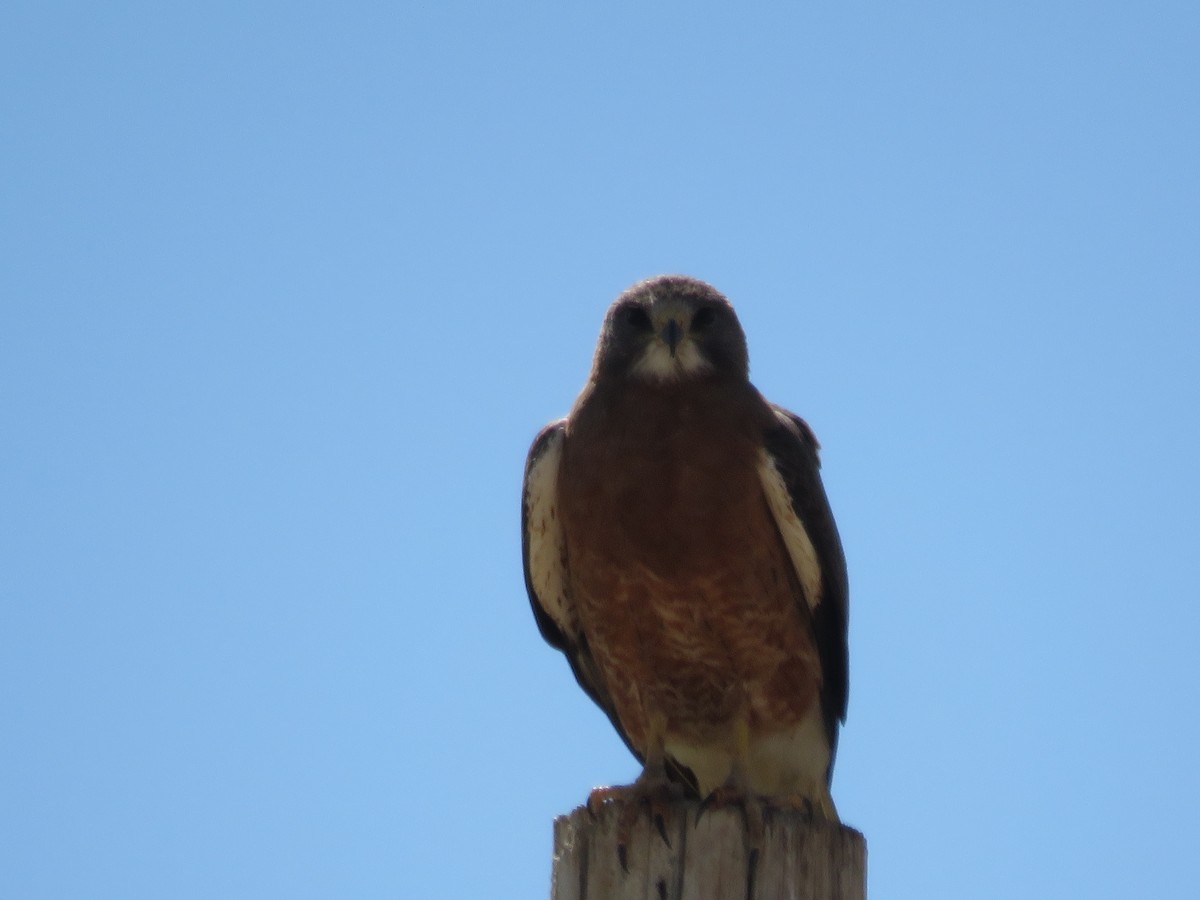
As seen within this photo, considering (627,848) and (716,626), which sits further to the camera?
(716,626)

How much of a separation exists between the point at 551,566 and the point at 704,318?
4.42 feet

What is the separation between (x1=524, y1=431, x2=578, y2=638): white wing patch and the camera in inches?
273

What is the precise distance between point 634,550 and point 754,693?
2.74ft

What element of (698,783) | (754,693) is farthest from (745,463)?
(698,783)

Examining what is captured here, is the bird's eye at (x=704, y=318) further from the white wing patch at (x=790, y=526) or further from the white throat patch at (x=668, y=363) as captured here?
the white wing patch at (x=790, y=526)

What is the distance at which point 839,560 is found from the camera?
6977 mm

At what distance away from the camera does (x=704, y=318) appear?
7.16 meters

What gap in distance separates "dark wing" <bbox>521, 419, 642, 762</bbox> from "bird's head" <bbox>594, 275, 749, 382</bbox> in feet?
1.47

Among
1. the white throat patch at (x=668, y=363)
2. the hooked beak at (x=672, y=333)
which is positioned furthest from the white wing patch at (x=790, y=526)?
the hooked beak at (x=672, y=333)

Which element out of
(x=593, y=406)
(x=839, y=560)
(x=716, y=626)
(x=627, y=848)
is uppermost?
(x=593, y=406)

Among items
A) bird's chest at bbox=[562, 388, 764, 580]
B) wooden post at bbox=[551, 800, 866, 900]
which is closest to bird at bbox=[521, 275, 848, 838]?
bird's chest at bbox=[562, 388, 764, 580]

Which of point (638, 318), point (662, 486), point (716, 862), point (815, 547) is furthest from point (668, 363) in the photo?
point (716, 862)

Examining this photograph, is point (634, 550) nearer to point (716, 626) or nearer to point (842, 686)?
point (716, 626)

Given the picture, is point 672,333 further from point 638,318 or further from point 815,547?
point 815,547
